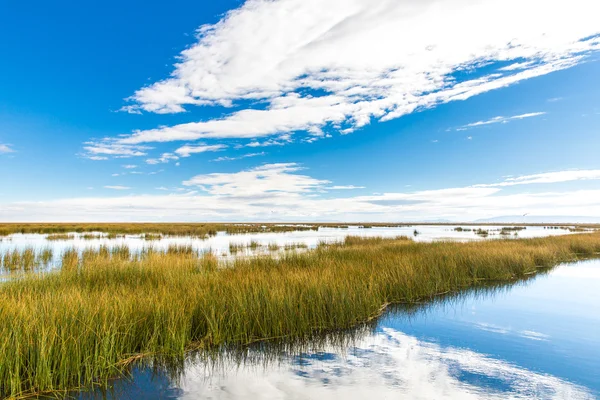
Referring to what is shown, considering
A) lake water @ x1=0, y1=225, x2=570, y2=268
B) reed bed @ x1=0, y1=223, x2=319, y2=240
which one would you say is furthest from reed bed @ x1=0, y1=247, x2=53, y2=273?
reed bed @ x1=0, y1=223, x2=319, y2=240

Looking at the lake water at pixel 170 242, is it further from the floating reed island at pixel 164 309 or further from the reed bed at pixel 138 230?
the floating reed island at pixel 164 309

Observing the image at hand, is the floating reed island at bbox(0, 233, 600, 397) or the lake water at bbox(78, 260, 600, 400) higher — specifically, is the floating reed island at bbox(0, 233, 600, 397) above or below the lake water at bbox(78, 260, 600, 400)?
above

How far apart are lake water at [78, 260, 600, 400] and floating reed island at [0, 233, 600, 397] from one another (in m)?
0.55

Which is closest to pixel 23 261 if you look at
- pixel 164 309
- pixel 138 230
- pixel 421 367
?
pixel 164 309

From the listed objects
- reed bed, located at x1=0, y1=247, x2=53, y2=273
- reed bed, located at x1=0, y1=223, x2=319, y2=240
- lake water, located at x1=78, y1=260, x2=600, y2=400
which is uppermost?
reed bed, located at x1=0, y1=223, x2=319, y2=240

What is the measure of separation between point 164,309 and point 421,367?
5490mm

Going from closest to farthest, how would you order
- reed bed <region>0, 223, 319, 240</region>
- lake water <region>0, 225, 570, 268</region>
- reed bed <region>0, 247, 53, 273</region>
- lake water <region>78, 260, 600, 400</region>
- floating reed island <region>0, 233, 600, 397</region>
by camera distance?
floating reed island <region>0, 233, 600, 397</region> → lake water <region>78, 260, 600, 400</region> → reed bed <region>0, 247, 53, 273</region> → lake water <region>0, 225, 570, 268</region> → reed bed <region>0, 223, 319, 240</region>

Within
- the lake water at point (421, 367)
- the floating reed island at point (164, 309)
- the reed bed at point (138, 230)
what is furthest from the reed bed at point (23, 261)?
the reed bed at point (138, 230)

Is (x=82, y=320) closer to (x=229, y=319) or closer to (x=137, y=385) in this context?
(x=137, y=385)

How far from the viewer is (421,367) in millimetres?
6844

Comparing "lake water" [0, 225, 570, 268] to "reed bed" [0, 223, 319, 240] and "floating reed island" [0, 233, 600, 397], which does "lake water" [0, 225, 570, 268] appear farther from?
"floating reed island" [0, 233, 600, 397]

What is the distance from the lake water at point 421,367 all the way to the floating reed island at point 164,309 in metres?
0.55

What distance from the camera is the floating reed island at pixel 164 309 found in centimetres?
545

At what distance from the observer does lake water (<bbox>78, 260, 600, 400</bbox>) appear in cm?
577
